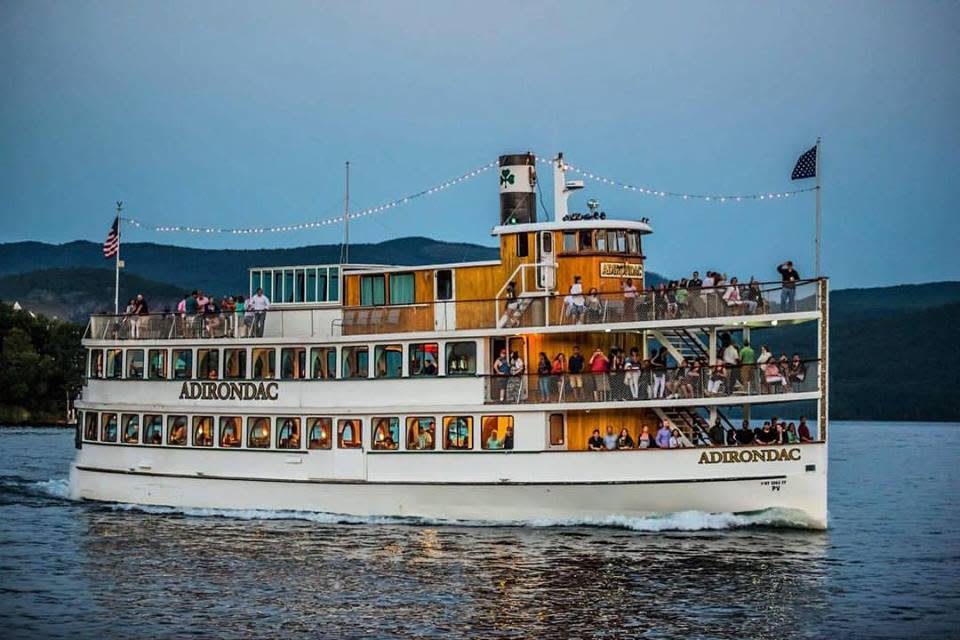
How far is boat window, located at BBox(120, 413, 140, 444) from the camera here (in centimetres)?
3931

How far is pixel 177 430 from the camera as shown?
3850 cm

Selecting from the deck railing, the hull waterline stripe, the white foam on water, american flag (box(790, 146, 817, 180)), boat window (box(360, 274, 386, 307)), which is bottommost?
the white foam on water

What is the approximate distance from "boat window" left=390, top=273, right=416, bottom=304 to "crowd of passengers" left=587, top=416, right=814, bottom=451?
5.94 m

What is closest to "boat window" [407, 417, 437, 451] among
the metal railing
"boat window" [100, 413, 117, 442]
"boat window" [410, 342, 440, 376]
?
"boat window" [410, 342, 440, 376]

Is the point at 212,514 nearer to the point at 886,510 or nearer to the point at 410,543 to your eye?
the point at 410,543

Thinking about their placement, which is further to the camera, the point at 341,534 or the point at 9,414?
the point at 9,414

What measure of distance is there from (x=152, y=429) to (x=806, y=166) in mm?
17609

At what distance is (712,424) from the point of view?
33.0 m

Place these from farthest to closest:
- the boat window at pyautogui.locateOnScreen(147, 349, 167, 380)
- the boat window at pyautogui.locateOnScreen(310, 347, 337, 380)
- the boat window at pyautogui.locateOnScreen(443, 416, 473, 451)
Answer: the boat window at pyautogui.locateOnScreen(147, 349, 167, 380), the boat window at pyautogui.locateOnScreen(310, 347, 337, 380), the boat window at pyautogui.locateOnScreen(443, 416, 473, 451)

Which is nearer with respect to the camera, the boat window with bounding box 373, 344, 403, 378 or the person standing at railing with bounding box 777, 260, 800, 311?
the person standing at railing with bounding box 777, 260, 800, 311

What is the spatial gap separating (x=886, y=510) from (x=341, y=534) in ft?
66.2

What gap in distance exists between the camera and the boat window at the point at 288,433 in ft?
120

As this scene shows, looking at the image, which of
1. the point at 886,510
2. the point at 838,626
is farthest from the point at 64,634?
the point at 886,510

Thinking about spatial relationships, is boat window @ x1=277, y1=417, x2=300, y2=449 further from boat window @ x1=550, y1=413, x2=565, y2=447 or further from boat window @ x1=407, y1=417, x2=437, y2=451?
boat window @ x1=550, y1=413, x2=565, y2=447
